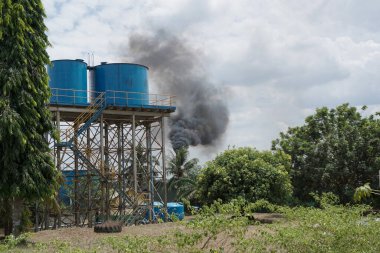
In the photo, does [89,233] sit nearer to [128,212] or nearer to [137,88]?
[128,212]

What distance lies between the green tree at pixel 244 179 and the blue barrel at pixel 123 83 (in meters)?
6.08

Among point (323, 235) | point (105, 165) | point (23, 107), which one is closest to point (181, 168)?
point (105, 165)

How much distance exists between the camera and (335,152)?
32.6m

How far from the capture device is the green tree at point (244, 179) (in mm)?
26766

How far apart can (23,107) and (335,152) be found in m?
20.8

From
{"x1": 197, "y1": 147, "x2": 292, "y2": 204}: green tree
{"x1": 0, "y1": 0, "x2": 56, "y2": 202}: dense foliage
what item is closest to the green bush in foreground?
{"x1": 0, "y1": 0, "x2": 56, "y2": 202}: dense foliage

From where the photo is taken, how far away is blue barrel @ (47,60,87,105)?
2873 cm

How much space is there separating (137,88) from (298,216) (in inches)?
747

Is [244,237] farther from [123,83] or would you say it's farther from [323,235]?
[123,83]

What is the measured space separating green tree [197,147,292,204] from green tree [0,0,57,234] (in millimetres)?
10336

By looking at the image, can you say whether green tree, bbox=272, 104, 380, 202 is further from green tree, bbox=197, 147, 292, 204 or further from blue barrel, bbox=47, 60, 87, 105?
blue barrel, bbox=47, 60, 87, 105

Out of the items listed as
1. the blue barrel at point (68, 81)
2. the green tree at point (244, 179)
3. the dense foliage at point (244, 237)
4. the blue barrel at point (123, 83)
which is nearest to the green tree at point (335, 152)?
the green tree at point (244, 179)

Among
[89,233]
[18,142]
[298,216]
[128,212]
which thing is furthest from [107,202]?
[298,216]

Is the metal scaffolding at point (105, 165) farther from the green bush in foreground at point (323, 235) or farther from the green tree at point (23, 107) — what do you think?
the green bush in foreground at point (323, 235)
